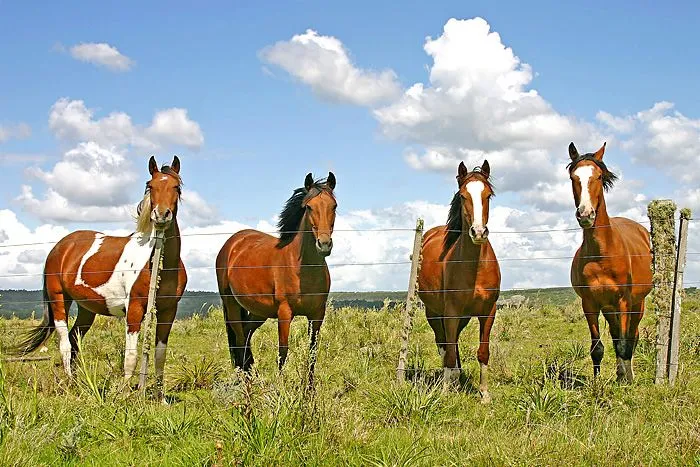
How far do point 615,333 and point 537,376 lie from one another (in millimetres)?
1241

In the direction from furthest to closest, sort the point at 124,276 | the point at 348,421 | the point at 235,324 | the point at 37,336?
the point at 235,324 → the point at 37,336 → the point at 124,276 → the point at 348,421

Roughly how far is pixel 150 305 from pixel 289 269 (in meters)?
1.69

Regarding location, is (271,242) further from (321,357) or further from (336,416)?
(336,416)

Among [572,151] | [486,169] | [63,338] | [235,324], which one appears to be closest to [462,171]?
[486,169]

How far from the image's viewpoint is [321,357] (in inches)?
372

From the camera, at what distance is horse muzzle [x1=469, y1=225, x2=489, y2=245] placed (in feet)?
23.7

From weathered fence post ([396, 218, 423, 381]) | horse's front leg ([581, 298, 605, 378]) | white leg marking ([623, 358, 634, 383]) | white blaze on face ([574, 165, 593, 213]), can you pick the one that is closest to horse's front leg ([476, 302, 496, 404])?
weathered fence post ([396, 218, 423, 381])

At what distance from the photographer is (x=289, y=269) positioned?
797 cm

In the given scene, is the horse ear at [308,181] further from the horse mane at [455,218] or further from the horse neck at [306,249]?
the horse mane at [455,218]

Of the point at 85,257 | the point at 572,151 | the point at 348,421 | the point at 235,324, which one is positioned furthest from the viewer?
the point at 235,324

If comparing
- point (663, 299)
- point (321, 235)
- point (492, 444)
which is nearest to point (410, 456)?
point (492, 444)

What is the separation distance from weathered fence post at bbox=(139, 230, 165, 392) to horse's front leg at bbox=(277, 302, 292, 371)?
4.87 feet

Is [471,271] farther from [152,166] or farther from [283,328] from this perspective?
[152,166]

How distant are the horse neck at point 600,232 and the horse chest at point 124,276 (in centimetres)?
547
